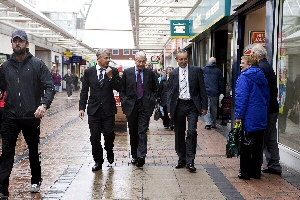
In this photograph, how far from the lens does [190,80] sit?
6.75 metres

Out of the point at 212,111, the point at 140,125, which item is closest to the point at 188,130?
the point at 140,125

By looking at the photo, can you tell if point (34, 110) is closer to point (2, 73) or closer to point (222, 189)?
point (2, 73)

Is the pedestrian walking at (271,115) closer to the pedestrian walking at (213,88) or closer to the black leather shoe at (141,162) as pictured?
the black leather shoe at (141,162)

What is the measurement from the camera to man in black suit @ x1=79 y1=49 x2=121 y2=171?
21.6 ft

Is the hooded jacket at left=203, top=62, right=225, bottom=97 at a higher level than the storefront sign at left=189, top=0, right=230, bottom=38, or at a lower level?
lower

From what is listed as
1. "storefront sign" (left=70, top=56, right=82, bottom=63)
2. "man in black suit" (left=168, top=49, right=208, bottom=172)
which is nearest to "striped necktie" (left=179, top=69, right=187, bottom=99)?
"man in black suit" (left=168, top=49, right=208, bottom=172)

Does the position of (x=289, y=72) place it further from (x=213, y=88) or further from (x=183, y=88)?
(x=213, y=88)

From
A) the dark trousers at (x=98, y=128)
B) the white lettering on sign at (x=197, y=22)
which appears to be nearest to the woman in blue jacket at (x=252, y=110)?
the dark trousers at (x=98, y=128)

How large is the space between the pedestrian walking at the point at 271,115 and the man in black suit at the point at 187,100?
93 centimetres

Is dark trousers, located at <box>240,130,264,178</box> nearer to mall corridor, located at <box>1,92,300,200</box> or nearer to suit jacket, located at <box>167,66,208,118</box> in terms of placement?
mall corridor, located at <box>1,92,300,200</box>

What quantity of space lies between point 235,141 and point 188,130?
916 mm

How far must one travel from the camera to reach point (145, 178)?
6164 mm

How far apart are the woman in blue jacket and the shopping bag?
7cm

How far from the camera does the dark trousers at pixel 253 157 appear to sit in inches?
242
